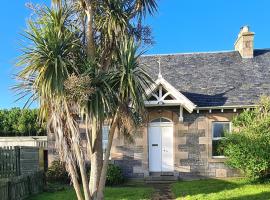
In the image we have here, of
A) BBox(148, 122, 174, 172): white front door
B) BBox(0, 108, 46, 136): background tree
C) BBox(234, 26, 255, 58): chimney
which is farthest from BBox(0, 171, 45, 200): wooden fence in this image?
BBox(0, 108, 46, 136): background tree

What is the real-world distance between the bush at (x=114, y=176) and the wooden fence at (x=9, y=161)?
4.46m

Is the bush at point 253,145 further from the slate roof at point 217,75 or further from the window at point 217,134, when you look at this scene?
the slate roof at point 217,75

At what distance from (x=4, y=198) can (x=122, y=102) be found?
4.64 meters

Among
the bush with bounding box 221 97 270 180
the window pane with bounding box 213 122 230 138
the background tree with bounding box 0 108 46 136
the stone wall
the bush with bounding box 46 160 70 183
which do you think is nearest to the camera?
the bush with bounding box 221 97 270 180

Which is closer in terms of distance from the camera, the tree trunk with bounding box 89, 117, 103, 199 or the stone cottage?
the tree trunk with bounding box 89, 117, 103, 199

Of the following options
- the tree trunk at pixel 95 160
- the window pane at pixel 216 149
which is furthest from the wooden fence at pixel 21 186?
the window pane at pixel 216 149

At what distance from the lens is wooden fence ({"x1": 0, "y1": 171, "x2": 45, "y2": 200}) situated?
11.6 m

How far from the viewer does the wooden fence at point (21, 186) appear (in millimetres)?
→ 11641

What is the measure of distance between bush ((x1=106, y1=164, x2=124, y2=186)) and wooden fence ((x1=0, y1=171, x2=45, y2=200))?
2825 mm

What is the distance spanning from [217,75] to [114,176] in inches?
296

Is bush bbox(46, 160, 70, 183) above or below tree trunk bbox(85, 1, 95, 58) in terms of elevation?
below

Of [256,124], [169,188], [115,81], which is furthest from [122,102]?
[256,124]

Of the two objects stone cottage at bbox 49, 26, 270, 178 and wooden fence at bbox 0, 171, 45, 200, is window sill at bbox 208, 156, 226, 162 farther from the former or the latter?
wooden fence at bbox 0, 171, 45, 200

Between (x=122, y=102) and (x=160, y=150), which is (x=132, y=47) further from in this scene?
(x=160, y=150)
